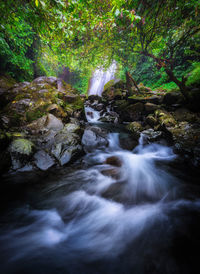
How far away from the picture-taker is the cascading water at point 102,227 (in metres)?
1.22

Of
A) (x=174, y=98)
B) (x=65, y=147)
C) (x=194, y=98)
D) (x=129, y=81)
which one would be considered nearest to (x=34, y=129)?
(x=65, y=147)

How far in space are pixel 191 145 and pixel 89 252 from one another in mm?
3919

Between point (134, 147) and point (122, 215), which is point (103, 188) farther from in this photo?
point (134, 147)

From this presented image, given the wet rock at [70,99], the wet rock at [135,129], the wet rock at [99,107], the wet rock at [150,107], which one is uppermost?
the wet rock at [99,107]

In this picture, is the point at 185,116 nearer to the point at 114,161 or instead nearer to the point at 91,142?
the point at 114,161

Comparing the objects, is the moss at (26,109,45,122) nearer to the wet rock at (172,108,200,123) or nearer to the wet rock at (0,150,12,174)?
the wet rock at (0,150,12,174)

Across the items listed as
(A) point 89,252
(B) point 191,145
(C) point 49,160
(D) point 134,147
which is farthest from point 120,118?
(A) point 89,252

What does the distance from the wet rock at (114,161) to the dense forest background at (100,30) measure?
→ 143 inches

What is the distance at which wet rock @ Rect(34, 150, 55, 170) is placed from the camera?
2750 millimetres

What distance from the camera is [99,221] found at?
193 centimetres

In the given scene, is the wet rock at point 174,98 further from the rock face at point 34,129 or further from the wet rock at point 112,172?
the wet rock at point 112,172

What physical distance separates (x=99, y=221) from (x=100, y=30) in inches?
288

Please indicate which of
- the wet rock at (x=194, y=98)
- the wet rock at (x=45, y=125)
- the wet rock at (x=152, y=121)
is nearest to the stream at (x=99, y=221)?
the wet rock at (x=45, y=125)

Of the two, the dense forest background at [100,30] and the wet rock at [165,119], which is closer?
the dense forest background at [100,30]
